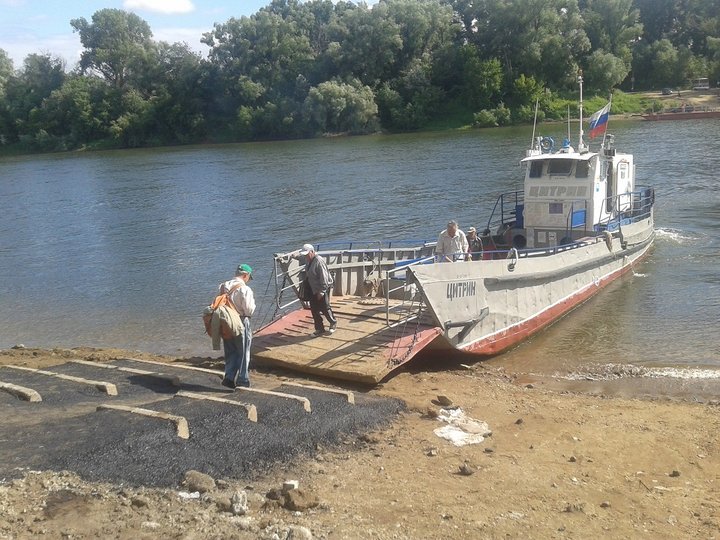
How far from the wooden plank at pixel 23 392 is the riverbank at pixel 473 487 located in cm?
232

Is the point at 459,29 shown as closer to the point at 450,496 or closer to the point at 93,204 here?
the point at 93,204

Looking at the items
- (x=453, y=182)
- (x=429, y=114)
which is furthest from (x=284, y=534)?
(x=429, y=114)

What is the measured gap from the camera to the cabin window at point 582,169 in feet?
58.3

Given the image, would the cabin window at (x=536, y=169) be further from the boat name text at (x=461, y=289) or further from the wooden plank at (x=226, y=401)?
the wooden plank at (x=226, y=401)

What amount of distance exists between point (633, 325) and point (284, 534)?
37.4ft

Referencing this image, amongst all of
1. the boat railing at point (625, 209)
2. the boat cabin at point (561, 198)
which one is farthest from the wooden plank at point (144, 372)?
the boat railing at point (625, 209)

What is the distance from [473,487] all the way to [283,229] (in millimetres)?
22116

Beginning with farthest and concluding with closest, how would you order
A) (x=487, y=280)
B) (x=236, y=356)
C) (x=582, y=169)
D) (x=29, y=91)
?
1. (x=29, y=91)
2. (x=582, y=169)
3. (x=487, y=280)
4. (x=236, y=356)

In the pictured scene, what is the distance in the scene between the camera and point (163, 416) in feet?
25.1

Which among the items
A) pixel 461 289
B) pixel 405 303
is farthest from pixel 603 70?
pixel 461 289

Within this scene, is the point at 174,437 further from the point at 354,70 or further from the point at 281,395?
the point at 354,70

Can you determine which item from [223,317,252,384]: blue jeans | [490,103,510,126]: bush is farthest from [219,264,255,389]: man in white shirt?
[490,103,510,126]: bush

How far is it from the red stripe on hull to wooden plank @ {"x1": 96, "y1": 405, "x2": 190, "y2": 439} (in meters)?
5.84

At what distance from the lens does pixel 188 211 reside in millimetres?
34750
